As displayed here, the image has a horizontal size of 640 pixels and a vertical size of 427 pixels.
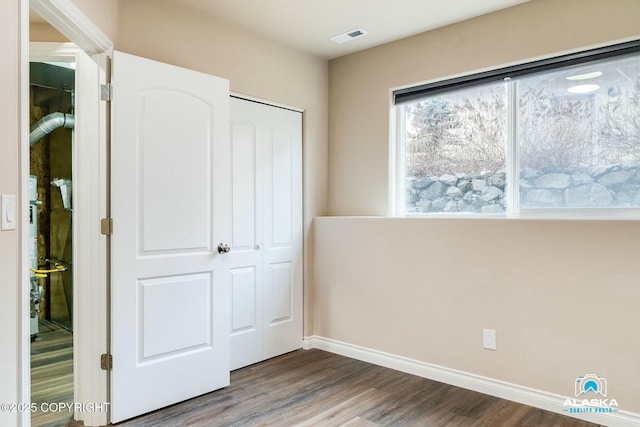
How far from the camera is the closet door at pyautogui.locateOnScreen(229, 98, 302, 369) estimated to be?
3.27 meters

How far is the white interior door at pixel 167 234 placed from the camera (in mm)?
2412

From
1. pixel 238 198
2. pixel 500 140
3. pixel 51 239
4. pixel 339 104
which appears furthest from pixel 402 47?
pixel 51 239

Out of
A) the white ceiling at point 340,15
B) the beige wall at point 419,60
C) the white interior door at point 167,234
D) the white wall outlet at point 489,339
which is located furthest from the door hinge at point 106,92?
the white wall outlet at point 489,339

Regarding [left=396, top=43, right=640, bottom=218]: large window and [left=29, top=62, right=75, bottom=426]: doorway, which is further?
[left=29, top=62, right=75, bottom=426]: doorway

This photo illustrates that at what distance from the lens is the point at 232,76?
10.4 ft

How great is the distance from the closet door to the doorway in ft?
6.18

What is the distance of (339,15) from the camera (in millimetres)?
3010

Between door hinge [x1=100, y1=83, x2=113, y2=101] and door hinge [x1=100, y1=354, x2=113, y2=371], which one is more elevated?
door hinge [x1=100, y1=83, x2=113, y2=101]

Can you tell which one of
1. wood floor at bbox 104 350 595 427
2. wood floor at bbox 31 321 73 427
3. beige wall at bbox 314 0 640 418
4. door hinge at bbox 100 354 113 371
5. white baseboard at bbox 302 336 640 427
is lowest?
wood floor at bbox 31 321 73 427

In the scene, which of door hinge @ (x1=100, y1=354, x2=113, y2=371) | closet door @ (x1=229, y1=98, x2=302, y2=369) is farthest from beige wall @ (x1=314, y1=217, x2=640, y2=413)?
door hinge @ (x1=100, y1=354, x2=113, y2=371)
